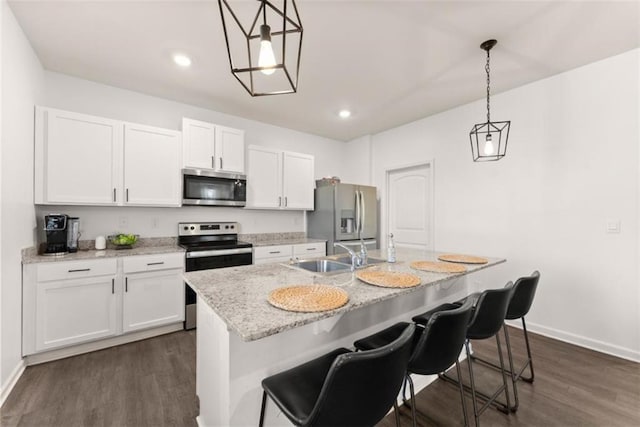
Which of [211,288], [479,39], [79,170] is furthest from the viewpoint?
[79,170]

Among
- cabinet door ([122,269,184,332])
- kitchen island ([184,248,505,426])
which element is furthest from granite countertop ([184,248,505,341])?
cabinet door ([122,269,184,332])

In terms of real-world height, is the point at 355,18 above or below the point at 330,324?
above

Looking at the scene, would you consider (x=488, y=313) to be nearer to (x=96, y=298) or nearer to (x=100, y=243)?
(x=96, y=298)

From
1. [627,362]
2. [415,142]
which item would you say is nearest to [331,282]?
[627,362]

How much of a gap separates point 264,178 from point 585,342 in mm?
3905

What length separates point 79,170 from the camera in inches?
99.7

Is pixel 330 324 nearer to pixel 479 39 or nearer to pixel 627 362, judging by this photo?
pixel 479 39

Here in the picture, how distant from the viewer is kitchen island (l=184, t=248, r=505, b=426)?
3.44 feet

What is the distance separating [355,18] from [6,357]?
3.41 m

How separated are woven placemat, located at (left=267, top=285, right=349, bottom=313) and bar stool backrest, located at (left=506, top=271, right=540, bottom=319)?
129 cm

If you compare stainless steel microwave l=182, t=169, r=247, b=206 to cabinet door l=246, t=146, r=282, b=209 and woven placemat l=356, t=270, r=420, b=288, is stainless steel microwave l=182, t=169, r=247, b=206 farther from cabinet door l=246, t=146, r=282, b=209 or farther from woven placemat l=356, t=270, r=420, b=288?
woven placemat l=356, t=270, r=420, b=288

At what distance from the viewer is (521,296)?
1854mm

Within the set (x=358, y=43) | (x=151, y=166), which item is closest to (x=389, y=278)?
(x=358, y=43)

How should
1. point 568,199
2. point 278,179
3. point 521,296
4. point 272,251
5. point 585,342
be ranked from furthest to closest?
point 278,179
point 272,251
point 568,199
point 585,342
point 521,296
